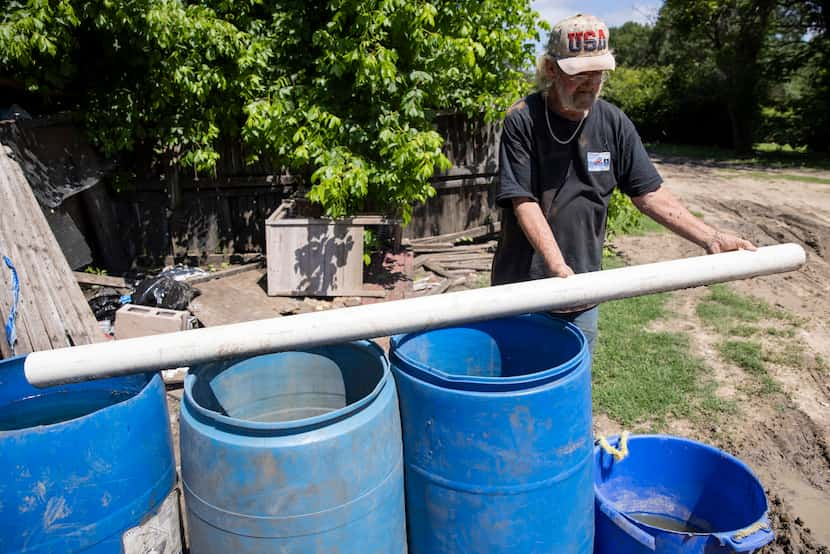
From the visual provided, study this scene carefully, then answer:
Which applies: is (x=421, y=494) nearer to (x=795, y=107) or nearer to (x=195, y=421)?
(x=195, y=421)

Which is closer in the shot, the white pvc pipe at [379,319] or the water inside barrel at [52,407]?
the white pvc pipe at [379,319]

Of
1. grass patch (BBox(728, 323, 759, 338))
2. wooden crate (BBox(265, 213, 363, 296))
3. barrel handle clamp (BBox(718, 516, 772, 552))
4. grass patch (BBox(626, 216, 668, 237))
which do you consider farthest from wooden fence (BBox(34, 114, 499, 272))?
barrel handle clamp (BBox(718, 516, 772, 552))

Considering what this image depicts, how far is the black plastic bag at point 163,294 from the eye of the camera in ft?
17.4

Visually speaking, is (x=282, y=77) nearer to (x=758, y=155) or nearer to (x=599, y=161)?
(x=599, y=161)

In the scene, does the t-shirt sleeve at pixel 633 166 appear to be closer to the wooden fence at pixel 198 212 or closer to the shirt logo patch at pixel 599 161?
the shirt logo patch at pixel 599 161

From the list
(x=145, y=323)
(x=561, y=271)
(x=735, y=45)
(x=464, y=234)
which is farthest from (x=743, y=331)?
(x=735, y=45)

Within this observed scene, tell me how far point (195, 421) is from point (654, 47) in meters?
44.2

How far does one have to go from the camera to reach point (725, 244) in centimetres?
246

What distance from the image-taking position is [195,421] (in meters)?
1.81

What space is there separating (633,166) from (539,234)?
65cm

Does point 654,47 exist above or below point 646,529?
above

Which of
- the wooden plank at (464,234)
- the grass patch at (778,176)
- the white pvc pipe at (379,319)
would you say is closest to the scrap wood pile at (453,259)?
the wooden plank at (464,234)

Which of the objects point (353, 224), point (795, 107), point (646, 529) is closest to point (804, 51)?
point (795, 107)

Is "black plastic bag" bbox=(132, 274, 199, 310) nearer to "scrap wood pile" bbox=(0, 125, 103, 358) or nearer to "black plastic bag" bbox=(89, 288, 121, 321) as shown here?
"black plastic bag" bbox=(89, 288, 121, 321)
